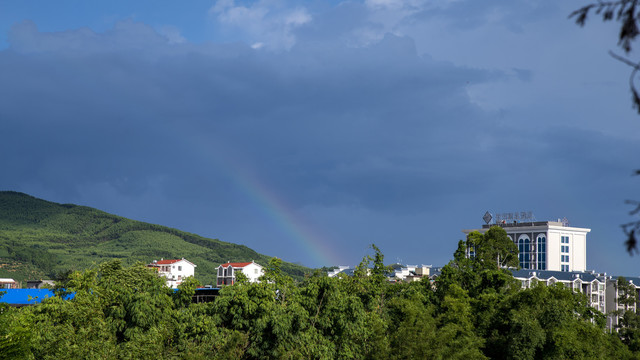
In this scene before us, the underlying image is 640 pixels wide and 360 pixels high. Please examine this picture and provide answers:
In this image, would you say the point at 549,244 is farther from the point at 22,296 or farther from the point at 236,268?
the point at 22,296

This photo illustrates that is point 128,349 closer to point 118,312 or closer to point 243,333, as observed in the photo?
point 118,312

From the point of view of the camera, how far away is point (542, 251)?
150875 mm

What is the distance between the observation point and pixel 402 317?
5972 cm

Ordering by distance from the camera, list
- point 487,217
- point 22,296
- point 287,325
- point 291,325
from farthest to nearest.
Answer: point 487,217 → point 22,296 → point 291,325 → point 287,325

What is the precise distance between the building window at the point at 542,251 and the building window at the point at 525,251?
253 cm

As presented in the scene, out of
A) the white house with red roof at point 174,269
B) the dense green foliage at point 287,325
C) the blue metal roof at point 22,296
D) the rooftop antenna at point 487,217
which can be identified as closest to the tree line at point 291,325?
the dense green foliage at point 287,325

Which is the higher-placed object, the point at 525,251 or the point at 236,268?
the point at 525,251

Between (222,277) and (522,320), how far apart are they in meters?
119

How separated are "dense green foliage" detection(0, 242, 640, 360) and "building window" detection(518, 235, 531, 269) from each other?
3514 inches

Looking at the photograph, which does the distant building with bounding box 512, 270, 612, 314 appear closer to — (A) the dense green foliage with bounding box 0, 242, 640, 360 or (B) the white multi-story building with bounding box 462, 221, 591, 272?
(B) the white multi-story building with bounding box 462, 221, 591, 272

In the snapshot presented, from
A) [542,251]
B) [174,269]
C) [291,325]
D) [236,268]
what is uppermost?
[542,251]

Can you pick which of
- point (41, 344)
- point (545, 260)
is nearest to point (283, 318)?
point (41, 344)

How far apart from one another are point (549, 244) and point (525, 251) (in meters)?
6.63

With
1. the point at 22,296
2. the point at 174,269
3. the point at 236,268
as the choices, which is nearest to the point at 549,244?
the point at 236,268
